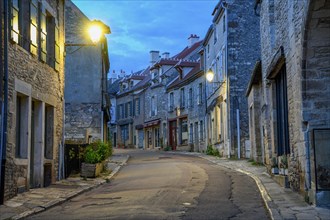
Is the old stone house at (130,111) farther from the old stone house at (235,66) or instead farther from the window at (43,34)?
the window at (43,34)

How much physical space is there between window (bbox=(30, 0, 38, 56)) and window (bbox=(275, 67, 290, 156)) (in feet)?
21.0

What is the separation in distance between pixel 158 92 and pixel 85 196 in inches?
1237

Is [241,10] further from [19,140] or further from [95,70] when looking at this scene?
[19,140]

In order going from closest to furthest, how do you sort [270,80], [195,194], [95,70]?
[195,194]
[270,80]
[95,70]

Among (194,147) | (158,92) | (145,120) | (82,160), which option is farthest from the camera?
(145,120)

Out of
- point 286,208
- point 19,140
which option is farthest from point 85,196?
point 286,208

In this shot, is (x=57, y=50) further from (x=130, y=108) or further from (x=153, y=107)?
(x=130, y=108)

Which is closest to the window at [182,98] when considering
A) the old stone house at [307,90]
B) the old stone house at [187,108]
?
the old stone house at [187,108]

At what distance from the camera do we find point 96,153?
54.7 ft

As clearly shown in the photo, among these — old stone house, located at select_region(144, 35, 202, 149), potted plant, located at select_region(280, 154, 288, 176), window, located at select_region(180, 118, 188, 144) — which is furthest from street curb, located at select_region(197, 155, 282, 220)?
old stone house, located at select_region(144, 35, 202, 149)

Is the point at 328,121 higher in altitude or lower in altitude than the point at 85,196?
higher

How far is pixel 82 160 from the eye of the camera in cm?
1702

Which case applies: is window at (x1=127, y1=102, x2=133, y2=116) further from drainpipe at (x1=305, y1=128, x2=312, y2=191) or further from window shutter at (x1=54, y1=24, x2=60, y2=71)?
drainpipe at (x1=305, y1=128, x2=312, y2=191)

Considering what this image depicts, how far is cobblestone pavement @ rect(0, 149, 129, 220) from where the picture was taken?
9055mm
